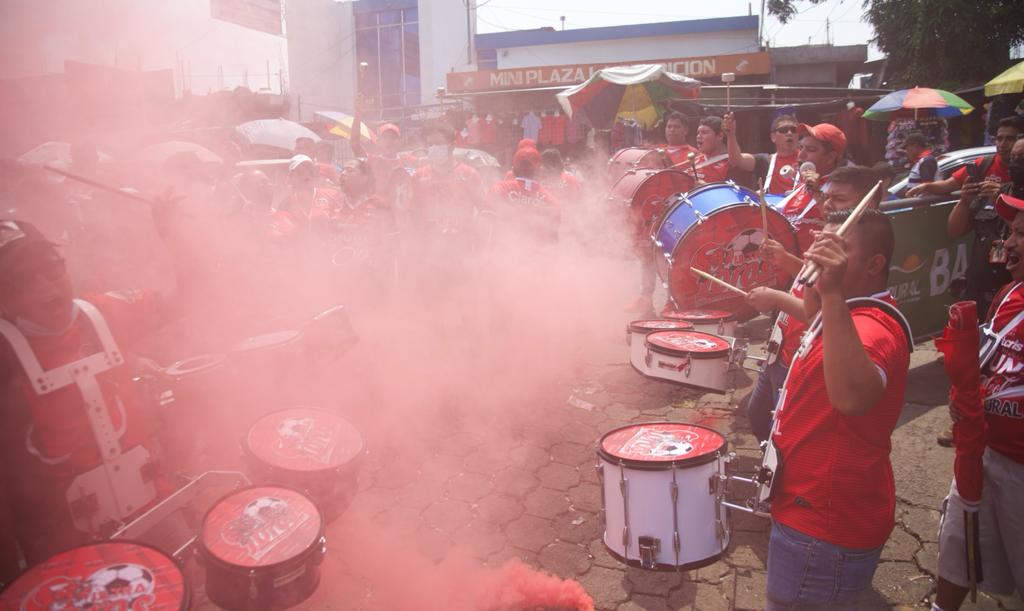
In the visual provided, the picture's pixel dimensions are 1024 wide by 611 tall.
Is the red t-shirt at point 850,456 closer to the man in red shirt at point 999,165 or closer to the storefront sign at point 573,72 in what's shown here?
the man in red shirt at point 999,165

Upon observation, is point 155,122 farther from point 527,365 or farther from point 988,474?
point 988,474

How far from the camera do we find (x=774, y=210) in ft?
15.2

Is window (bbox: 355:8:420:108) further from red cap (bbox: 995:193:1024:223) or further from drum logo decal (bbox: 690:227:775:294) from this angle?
red cap (bbox: 995:193:1024:223)

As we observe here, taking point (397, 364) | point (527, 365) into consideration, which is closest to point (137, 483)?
point (397, 364)

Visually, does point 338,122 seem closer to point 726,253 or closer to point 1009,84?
point 726,253

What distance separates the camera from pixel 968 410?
6.88 ft

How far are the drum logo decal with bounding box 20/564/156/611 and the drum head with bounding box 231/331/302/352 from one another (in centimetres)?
198

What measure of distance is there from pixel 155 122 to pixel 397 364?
8.34ft

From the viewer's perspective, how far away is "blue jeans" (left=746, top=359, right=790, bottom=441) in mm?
3066

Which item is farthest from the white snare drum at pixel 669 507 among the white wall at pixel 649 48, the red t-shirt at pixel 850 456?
the white wall at pixel 649 48

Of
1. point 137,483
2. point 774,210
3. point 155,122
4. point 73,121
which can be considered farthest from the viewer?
point 774,210

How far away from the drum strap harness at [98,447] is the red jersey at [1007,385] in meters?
3.17

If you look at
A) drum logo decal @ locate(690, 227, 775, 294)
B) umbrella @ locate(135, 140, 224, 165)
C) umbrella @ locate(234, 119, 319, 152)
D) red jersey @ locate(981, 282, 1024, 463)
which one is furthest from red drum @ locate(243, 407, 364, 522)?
umbrella @ locate(234, 119, 319, 152)

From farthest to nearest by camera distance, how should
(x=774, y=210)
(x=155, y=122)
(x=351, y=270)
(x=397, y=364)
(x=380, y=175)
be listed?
(x=380, y=175)
(x=351, y=270)
(x=397, y=364)
(x=774, y=210)
(x=155, y=122)
